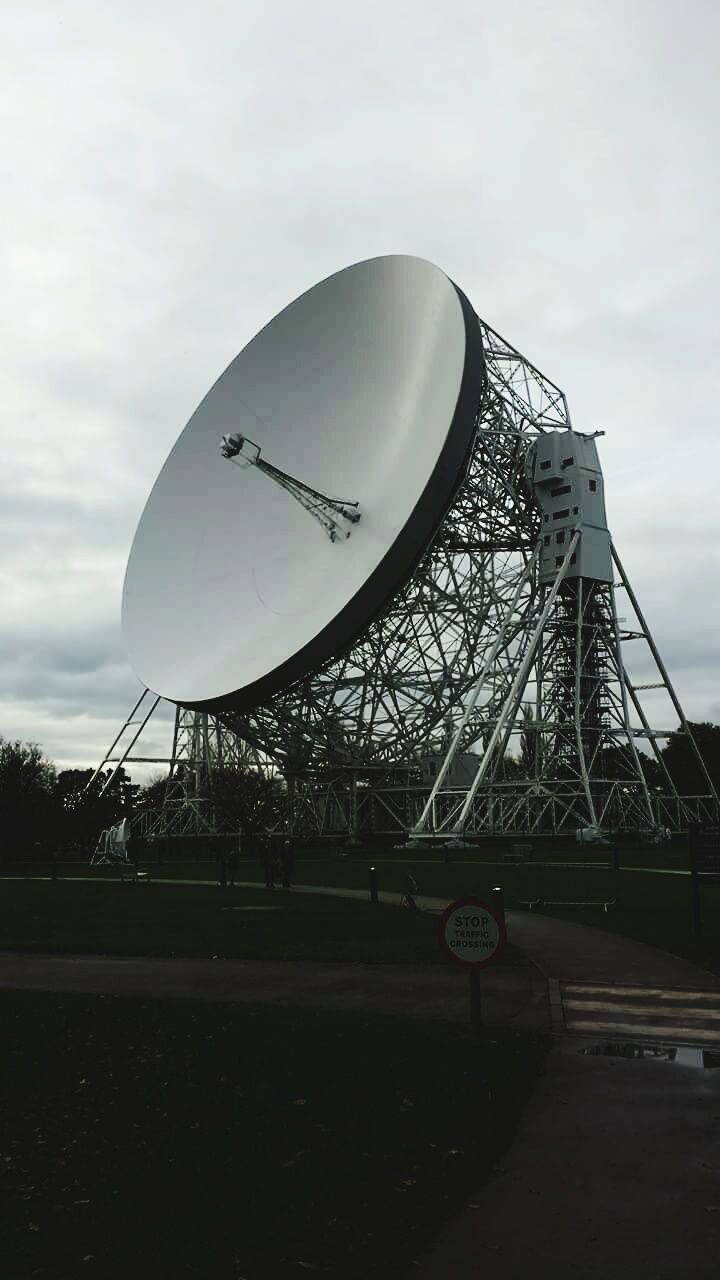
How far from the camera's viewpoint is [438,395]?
34.5m

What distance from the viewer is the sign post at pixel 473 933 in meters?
9.48

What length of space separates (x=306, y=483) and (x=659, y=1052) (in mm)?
29826

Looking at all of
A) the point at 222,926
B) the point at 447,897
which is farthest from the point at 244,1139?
the point at 447,897

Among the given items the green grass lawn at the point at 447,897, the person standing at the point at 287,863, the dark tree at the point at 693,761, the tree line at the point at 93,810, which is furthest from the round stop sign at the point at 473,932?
the dark tree at the point at 693,761

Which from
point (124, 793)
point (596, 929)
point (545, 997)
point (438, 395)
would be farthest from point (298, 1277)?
point (124, 793)

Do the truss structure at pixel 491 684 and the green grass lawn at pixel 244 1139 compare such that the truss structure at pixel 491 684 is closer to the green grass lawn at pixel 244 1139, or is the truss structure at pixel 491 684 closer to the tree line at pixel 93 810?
the tree line at pixel 93 810

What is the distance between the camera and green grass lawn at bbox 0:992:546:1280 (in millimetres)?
5301

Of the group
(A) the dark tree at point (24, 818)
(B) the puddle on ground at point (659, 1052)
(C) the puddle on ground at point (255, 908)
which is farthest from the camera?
(A) the dark tree at point (24, 818)

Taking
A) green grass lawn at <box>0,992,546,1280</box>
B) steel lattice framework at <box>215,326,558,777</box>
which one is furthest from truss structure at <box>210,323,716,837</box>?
green grass lawn at <box>0,992,546,1280</box>

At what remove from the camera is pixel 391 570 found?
112ft

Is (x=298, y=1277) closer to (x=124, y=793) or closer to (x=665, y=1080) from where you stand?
(x=665, y=1080)

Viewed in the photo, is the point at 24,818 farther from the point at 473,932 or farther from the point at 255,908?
the point at 473,932

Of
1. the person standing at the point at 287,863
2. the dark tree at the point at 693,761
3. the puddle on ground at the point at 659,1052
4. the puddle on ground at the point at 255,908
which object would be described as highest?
the dark tree at the point at 693,761

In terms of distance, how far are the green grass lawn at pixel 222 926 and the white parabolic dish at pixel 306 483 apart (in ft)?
34.9
